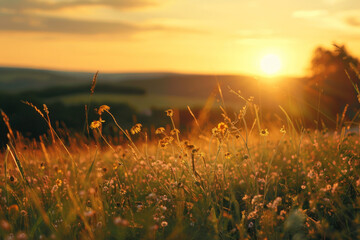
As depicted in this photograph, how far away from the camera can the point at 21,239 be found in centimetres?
190

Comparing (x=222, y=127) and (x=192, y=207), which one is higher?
(x=222, y=127)

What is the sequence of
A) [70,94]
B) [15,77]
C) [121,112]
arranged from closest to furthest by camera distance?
[121,112], [70,94], [15,77]

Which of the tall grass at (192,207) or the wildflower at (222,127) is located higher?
the wildflower at (222,127)

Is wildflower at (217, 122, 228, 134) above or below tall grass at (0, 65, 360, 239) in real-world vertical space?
above

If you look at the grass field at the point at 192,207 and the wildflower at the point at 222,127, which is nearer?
the grass field at the point at 192,207

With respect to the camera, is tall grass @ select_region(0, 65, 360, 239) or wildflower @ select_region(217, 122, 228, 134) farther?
wildflower @ select_region(217, 122, 228, 134)

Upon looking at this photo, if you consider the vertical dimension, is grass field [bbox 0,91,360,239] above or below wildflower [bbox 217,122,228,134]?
below

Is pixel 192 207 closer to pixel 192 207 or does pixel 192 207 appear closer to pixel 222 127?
pixel 192 207

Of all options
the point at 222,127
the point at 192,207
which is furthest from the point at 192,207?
the point at 222,127

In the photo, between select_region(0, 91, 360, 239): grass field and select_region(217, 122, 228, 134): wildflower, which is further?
select_region(217, 122, 228, 134): wildflower

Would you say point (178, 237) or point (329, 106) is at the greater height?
point (178, 237)

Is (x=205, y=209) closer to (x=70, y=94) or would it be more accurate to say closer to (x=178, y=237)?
(x=178, y=237)

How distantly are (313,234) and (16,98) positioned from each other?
768 inches

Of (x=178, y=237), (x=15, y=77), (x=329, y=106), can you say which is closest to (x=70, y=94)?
(x=329, y=106)
